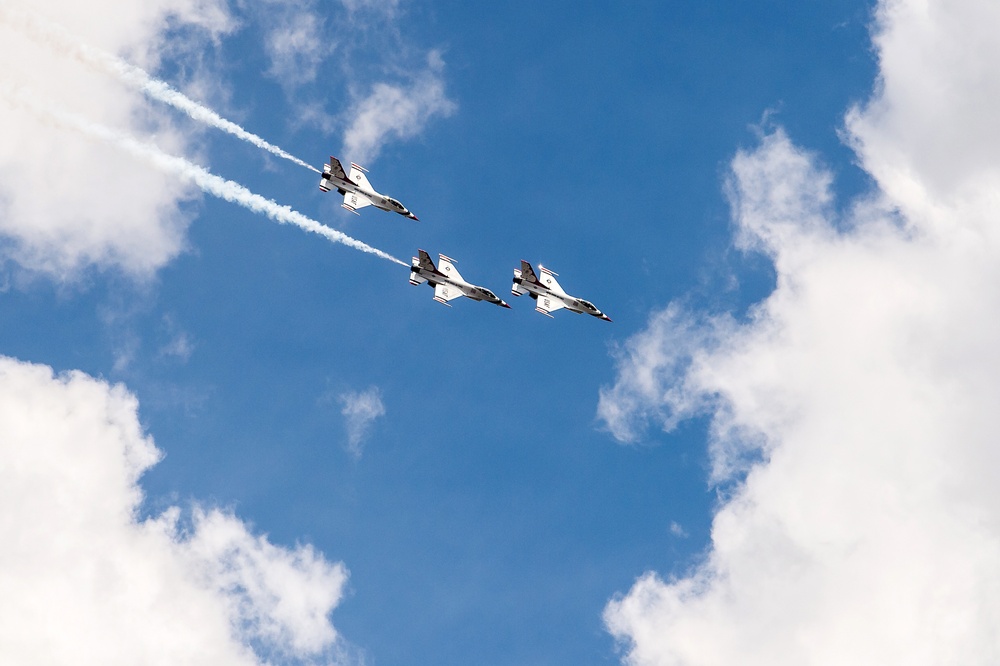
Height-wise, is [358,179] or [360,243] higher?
[358,179]

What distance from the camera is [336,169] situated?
157 meters

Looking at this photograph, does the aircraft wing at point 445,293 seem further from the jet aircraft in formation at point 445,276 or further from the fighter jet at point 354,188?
the fighter jet at point 354,188

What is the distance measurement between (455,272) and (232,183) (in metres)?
35.7

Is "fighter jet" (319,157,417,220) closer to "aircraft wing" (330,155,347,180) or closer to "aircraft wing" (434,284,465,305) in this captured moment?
"aircraft wing" (330,155,347,180)

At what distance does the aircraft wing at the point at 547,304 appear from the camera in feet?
519

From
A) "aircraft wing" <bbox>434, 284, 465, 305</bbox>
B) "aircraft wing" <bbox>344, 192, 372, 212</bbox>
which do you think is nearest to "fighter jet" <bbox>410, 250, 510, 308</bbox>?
"aircraft wing" <bbox>434, 284, 465, 305</bbox>

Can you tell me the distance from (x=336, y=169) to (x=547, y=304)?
122 feet

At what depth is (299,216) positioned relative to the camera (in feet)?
481

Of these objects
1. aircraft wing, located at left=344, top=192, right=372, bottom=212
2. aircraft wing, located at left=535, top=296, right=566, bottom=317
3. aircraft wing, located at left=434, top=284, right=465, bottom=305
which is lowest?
aircraft wing, located at left=434, top=284, right=465, bottom=305

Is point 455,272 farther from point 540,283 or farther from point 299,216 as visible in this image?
point 299,216

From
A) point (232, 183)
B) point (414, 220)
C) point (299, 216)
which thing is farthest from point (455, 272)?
point (232, 183)

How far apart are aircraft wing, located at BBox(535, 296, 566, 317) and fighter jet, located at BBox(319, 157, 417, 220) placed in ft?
82.1

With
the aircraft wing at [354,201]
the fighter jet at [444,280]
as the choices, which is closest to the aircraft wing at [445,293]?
the fighter jet at [444,280]

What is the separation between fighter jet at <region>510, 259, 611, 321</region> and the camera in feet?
522
